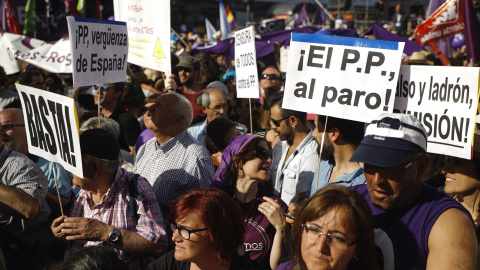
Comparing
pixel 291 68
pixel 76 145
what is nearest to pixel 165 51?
pixel 291 68

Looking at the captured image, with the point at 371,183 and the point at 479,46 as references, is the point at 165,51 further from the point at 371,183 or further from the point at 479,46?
the point at 479,46

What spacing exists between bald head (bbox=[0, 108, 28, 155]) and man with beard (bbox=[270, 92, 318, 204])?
79.4 inches

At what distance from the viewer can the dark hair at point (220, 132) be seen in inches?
198

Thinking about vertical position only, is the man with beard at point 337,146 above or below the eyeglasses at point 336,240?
below

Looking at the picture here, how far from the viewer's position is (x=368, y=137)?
2.57 metres

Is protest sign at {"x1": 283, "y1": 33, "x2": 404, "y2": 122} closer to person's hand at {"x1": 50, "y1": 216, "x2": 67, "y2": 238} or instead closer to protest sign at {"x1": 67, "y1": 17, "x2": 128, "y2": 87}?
person's hand at {"x1": 50, "y1": 216, "x2": 67, "y2": 238}

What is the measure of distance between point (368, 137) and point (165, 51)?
11.9 feet

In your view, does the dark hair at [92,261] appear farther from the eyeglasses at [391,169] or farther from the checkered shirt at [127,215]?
the eyeglasses at [391,169]

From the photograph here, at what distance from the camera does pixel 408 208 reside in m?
2.43

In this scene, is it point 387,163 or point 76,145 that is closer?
point 387,163

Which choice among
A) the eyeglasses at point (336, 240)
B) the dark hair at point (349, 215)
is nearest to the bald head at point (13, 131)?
the dark hair at point (349, 215)

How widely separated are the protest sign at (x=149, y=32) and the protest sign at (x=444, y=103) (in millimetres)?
2880

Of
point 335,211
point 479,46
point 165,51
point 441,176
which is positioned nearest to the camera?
point 335,211

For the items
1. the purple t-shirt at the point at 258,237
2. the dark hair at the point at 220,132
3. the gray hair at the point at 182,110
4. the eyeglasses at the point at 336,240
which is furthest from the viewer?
the dark hair at the point at 220,132
